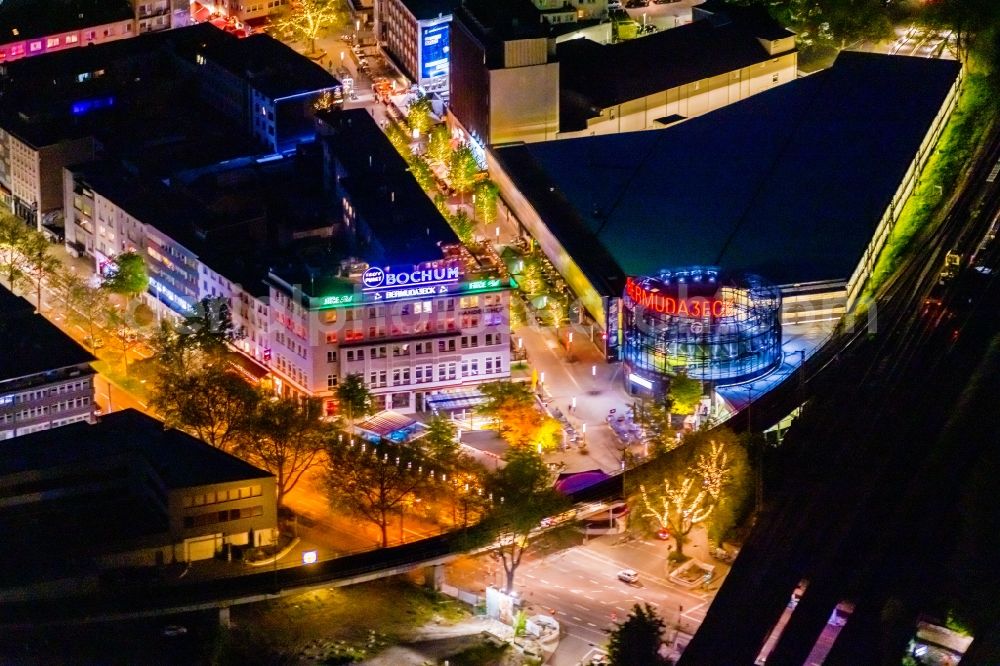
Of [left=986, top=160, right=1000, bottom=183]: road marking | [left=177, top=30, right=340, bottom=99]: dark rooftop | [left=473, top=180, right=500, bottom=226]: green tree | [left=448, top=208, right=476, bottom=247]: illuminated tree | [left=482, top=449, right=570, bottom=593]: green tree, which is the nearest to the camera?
[left=482, top=449, right=570, bottom=593]: green tree

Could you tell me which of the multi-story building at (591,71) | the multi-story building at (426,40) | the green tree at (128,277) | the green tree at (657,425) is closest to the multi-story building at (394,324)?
the green tree at (657,425)

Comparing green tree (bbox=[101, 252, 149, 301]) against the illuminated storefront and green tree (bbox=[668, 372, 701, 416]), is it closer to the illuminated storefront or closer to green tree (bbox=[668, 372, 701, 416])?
the illuminated storefront

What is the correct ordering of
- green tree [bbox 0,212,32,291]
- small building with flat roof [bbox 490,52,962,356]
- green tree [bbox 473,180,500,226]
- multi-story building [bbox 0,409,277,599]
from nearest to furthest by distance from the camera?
multi-story building [bbox 0,409,277,599], small building with flat roof [bbox 490,52,962,356], green tree [bbox 0,212,32,291], green tree [bbox 473,180,500,226]

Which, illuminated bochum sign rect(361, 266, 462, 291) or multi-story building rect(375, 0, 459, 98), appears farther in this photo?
multi-story building rect(375, 0, 459, 98)

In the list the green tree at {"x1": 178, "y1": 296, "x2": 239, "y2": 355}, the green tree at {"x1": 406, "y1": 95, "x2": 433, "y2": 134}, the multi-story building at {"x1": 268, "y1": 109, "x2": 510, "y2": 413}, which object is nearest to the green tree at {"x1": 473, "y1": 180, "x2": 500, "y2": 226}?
the green tree at {"x1": 406, "y1": 95, "x2": 433, "y2": 134}

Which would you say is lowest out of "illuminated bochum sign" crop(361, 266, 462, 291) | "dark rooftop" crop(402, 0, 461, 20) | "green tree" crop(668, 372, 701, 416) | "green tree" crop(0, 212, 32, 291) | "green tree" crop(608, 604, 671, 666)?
"green tree" crop(608, 604, 671, 666)

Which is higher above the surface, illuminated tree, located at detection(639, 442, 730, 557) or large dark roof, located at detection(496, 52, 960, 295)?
large dark roof, located at detection(496, 52, 960, 295)

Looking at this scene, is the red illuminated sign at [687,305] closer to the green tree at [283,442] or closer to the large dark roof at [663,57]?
the green tree at [283,442]

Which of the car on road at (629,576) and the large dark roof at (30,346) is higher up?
the large dark roof at (30,346)
